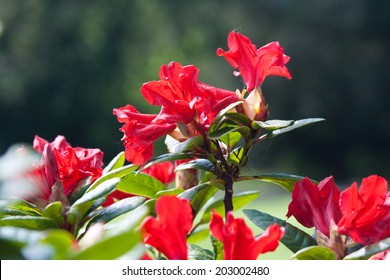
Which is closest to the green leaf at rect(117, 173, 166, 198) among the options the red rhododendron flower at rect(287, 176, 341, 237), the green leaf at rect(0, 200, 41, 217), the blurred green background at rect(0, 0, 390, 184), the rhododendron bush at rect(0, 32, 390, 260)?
the rhododendron bush at rect(0, 32, 390, 260)

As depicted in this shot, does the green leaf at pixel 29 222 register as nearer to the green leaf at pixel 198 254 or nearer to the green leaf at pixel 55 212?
the green leaf at pixel 55 212

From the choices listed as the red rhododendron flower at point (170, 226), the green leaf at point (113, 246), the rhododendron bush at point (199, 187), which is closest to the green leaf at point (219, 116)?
the rhododendron bush at point (199, 187)

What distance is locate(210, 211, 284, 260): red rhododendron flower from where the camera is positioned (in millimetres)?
552

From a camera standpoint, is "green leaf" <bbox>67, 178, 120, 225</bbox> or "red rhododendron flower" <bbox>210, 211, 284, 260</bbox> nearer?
"red rhododendron flower" <bbox>210, 211, 284, 260</bbox>

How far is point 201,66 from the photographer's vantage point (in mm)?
12828

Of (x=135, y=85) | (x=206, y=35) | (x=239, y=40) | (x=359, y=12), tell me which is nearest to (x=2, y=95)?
(x=135, y=85)

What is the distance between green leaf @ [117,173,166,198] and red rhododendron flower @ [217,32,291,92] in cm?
14

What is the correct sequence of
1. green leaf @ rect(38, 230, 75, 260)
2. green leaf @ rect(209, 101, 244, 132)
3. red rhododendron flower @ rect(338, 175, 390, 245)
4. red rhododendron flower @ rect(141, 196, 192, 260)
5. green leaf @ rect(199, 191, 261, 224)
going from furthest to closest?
green leaf @ rect(199, 191, 261, 224), green leaf @ rect(209, 101, 244, 132), red rhododendron flower @ rect(338, 175, 390, 245), red rhododendron flower @ rect(141, 196, 192, 260), green leaf @ rect(38, 230, 75, 260)

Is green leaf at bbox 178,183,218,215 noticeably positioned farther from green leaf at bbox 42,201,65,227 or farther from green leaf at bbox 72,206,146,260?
green leaf at bbox 72,206,146,260

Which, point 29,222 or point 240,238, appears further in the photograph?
point 29,222

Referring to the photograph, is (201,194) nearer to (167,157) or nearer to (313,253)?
(167,157)

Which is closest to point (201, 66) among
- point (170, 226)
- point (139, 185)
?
point (139, 185)

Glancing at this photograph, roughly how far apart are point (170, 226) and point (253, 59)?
347mm

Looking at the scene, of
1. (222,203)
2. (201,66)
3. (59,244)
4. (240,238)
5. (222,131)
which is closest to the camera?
(59,244)
